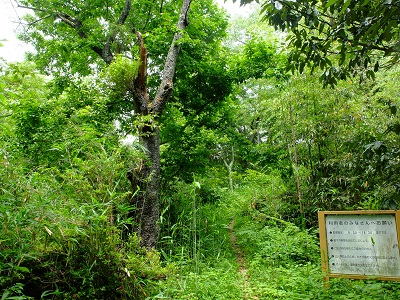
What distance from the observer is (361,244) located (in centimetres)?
343

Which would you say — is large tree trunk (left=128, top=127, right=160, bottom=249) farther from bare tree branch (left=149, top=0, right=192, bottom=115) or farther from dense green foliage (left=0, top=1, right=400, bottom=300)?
bare tree branch (left=149, top=0, right=192, bottom=115)

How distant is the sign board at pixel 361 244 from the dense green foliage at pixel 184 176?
0.70 feet

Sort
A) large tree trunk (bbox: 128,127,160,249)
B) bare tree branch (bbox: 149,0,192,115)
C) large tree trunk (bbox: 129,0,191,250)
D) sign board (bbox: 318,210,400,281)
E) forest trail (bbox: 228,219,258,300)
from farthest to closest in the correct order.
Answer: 1. bare tree branch (bbox: 149,0,192,115)
2. large tree trunk (bbox: 129,0,191,250)
3. large tree trunk (bbox: 128,127,160,249)
4. forest trail (bbox: 228,219,258,300)
5. sign board (bbox: 318,210,400,281)

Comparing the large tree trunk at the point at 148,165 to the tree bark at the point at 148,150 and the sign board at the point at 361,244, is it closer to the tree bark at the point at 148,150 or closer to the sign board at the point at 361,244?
the tree bark at the point at 148,150

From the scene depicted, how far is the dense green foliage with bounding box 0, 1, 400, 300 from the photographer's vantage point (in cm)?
253

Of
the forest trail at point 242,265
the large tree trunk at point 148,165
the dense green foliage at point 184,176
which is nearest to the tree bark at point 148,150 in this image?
the large tree trunk at point 148,165

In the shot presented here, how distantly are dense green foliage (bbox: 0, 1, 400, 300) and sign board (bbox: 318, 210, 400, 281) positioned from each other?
0.21 metres

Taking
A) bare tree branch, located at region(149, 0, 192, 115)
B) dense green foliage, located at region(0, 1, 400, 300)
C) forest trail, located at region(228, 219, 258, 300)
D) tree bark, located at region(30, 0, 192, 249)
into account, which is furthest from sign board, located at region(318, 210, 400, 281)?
bare tree branch, located at region(149, 0, 192, 115)

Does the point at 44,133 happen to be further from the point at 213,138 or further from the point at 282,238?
the point at 282,238

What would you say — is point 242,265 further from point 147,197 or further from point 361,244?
point 361,244

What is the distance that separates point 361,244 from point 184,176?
3.93 meters

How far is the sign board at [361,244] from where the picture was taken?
330cm

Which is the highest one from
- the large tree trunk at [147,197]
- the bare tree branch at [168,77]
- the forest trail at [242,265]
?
the bare tree branch at [168,77]

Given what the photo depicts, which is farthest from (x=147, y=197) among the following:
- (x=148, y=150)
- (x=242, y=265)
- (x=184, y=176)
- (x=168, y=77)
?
(x=168, y=77)
